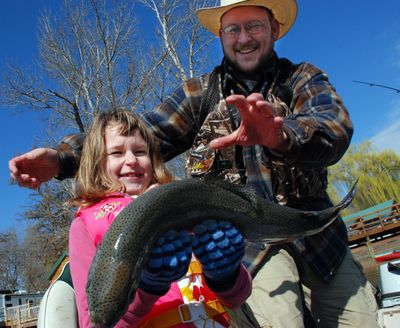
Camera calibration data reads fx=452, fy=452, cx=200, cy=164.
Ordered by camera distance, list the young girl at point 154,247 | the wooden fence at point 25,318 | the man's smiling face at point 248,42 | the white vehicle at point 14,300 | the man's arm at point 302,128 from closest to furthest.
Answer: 1. the young girl at point 154,247
2. the man's arm at point 302,128
3. the man's smiling face at point 248,42
4. the wooden fence at point 25,318
5. the white vehicle at point 14,300

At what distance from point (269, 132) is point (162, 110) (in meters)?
1.64

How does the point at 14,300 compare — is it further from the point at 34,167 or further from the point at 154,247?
the point at 154,247

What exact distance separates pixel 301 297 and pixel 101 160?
1900 millimetres

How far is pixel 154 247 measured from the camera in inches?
85.8

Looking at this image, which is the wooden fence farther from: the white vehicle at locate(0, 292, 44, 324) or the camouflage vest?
the camouflage vest

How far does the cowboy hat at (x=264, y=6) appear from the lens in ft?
12.5

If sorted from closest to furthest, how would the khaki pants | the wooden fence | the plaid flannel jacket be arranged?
the plaid flannel jacket, the khaki pants, the wooden fence

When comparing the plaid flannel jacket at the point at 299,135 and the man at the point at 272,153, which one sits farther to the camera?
the man at the point at 272,153

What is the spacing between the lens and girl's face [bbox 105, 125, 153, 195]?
309 centimetres

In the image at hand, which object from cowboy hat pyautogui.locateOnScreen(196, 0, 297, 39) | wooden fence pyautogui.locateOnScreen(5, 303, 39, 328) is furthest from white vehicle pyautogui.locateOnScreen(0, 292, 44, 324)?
cowboy hat pyautogui.locateOnScreen(196, 0, 297, 39)

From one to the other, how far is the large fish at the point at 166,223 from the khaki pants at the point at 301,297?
54cm

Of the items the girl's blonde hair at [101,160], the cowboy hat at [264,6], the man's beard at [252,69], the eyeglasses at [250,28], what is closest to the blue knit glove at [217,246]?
the girl's blonde hair at [101,160]

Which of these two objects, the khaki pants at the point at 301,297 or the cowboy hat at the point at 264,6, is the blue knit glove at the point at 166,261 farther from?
the cowboy hat at the point at 264,6

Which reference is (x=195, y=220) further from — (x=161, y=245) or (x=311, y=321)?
(x=311, y=321)
